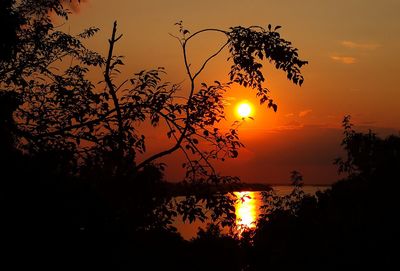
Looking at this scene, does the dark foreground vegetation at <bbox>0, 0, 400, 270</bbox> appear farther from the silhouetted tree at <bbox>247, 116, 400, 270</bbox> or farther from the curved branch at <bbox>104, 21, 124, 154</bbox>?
the silhouetted tree at <bbox>247, 116, 400, 270</bbox>

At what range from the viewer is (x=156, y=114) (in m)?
9.38

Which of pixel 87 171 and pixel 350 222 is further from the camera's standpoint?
pixel 350 222

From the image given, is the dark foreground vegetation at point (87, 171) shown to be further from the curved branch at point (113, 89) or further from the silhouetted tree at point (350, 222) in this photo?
the silhouetted tree at point (350, 222)

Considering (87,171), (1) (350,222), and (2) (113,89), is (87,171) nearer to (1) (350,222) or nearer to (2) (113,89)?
(2) (113,89)

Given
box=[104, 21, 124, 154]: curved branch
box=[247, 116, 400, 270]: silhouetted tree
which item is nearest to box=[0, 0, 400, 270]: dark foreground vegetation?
box=[104, 21, 124, 154]: curved branch

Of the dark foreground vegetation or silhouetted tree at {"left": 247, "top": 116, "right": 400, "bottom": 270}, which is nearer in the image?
the dark foreground vegetation

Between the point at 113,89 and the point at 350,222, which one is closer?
the point at 113,89

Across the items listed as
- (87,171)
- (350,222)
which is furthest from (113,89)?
(350,222)

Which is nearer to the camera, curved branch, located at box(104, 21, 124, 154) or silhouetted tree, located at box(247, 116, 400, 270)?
curved branch, located at box(104, 21, 124, 154)

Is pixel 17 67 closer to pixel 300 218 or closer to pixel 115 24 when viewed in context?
pixel 115 24

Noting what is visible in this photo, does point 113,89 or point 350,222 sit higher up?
point 113,89

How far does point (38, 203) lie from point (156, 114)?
2.92 metres

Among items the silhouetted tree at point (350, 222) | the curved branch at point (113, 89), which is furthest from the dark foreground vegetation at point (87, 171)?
the silhouetted tree at point (350, 222)

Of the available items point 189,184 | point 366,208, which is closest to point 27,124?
point 189,184
